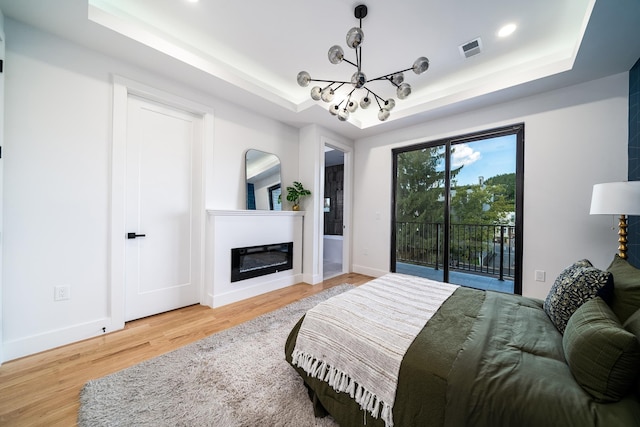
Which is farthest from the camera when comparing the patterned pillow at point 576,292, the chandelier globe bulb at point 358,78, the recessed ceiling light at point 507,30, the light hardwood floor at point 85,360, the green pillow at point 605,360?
the recessed ceiling light at point 507,30

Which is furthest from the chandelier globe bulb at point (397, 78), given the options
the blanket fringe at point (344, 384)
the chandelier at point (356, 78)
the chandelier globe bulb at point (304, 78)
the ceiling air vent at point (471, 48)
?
the blanket fringe at point (344, 384)

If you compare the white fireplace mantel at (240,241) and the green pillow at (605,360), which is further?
the white fireplace mantel at (240,241)

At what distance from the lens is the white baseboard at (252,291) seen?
2921 millimetres

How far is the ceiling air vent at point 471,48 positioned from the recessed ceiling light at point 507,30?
0.17 meters

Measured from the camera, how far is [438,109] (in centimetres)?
332

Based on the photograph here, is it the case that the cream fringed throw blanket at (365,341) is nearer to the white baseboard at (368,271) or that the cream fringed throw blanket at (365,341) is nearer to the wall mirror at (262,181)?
the wall mirror at (262,181)

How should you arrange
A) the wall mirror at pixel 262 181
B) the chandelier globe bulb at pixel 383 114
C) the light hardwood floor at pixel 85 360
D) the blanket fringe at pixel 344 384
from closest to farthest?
the blanket fringe at pixel 344 384
the light hardwood floor at pixel 85 360
the chandelier globe bulb at pixel 383 114
the wall mirror at pixel 262 181

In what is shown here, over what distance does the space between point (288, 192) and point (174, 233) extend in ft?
5.53

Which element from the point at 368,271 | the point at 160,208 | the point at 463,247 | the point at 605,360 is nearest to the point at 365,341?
the point at 605,360

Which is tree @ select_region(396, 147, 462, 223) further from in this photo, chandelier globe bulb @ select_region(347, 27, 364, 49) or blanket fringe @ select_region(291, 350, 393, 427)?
blanket fringe @ select_region(291, 350, 393, 427)

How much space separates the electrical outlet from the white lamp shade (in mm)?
4519

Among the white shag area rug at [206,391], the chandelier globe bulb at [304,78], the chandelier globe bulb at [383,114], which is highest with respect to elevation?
the chandelier globe bulb at [304,78]

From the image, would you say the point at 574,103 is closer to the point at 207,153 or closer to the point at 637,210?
the point at 637,210

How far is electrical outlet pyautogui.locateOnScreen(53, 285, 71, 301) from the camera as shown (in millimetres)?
2043
